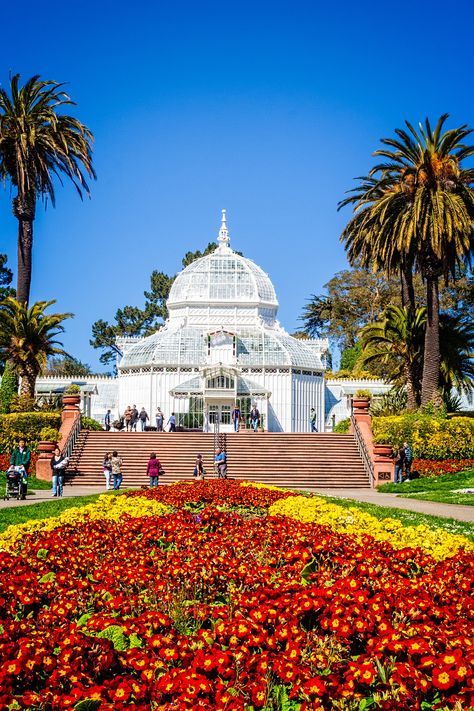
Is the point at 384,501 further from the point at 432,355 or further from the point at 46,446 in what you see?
the point at 46,446

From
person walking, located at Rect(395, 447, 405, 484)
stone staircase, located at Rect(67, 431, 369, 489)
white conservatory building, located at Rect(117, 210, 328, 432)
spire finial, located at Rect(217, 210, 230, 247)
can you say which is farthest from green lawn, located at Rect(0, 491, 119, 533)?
spire finial, located at Rect(217, 210, 230, 247)

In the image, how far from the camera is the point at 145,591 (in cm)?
765

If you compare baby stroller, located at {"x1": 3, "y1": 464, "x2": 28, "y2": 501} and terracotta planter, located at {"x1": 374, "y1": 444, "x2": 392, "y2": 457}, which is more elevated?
terracotta planter, located at {"x1": 374, "y1": 444, "x2": 392, "y2": 457}

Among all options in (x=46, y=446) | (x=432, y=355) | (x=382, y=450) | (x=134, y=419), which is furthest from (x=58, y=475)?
(x=134, y=419)

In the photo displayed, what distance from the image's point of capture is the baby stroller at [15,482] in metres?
21.6

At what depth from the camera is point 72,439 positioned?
104 feet

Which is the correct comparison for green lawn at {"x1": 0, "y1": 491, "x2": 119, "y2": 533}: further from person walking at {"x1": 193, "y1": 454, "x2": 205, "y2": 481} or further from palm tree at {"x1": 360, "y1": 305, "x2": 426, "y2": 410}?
palm tree at {"x1": 360, "y1": 305, "x2": 426, "y2": 410}

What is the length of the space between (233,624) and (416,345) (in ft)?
100

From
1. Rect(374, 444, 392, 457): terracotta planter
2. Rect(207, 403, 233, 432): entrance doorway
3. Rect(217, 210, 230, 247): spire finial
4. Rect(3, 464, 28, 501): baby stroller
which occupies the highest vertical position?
Rect(217, 210, 230, 247): spire finial

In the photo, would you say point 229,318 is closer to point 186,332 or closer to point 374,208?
point 186,332

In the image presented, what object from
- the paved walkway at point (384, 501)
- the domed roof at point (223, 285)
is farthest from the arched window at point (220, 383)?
the paved walkway at point (384, 501)

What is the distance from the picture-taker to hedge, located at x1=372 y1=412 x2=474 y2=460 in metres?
30.5

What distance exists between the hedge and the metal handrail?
12.1 m

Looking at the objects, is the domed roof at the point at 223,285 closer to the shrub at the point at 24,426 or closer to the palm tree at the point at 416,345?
the palm tree at the point at 416,345
